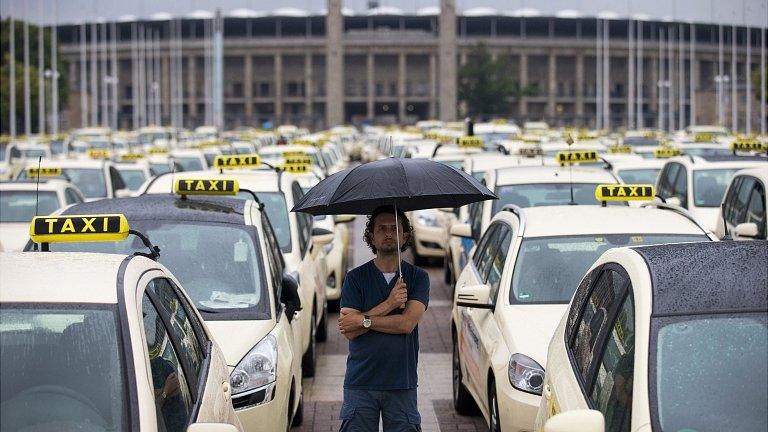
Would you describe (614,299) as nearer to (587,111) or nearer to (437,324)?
(437,324)

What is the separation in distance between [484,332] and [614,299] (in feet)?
11.6

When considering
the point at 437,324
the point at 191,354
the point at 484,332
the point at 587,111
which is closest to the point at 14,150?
the point at 437,324

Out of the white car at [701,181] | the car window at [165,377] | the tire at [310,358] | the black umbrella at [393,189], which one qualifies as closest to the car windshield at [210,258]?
the black umbrella at [393,189]

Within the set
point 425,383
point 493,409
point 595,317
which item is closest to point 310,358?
point 425,383

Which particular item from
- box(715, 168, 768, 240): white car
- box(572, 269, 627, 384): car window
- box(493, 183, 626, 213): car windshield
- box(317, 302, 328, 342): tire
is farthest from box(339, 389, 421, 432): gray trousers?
box(493, 183, 626, 213): car windshield

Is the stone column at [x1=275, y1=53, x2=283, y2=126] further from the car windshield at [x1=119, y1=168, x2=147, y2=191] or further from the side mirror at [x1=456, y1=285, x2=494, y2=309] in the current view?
the side mirror at [x1=456, y1=285, x2=494, y2=309]

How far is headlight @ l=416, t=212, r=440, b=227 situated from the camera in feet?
65.8

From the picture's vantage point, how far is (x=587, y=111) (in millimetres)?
129125

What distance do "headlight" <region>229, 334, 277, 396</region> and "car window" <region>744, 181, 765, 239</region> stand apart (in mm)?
6562

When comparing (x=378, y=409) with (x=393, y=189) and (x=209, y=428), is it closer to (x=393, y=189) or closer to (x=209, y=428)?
(x=393, y=189)

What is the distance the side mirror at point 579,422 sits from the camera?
4.45m

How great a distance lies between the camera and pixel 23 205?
693 inches

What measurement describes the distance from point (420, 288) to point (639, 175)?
14229 mm

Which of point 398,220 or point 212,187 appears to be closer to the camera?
point 398,220
